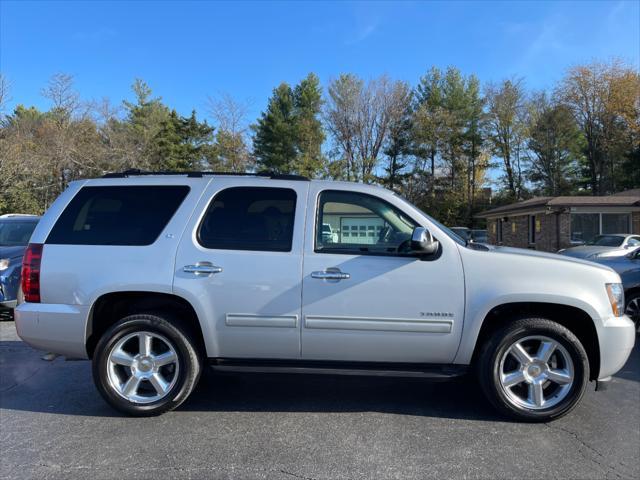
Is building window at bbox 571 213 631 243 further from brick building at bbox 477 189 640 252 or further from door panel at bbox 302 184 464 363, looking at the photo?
door panel at bbox 302 184 464 363

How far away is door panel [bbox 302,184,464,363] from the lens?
12.3 ft

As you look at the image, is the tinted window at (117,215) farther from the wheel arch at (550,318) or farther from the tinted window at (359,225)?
the wheel arch at (550,318)

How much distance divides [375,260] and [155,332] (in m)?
1.88

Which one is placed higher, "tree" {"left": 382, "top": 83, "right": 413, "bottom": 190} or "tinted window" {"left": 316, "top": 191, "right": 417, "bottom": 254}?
"tree" {"left": 382, "top": 83, "right": 413, "bottom": 190}

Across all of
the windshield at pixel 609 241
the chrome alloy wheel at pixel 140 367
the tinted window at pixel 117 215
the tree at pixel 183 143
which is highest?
the tree at pixel 183 143

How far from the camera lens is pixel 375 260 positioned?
380 cm

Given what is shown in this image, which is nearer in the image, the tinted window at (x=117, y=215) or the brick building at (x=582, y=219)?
the tinted window at (x=117, y=215)

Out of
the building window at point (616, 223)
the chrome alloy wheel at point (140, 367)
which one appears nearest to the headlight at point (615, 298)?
the chrome alloy wheel at point (140, 367)

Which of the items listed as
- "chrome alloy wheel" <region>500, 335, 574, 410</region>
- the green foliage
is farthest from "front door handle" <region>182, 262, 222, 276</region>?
the green foliage

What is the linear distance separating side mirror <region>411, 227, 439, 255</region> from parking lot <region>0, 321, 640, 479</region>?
1.38 metres

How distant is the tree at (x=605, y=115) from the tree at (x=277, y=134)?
24.8m

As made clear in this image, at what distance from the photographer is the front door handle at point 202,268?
3.82 m

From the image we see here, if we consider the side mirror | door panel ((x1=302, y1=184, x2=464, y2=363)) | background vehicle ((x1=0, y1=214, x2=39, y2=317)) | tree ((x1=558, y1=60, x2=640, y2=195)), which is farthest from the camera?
tree ((x1=558, y1=60, x2=640, y2=195))

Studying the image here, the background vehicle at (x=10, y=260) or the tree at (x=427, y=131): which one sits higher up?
the tree at (x=427, y=131)
